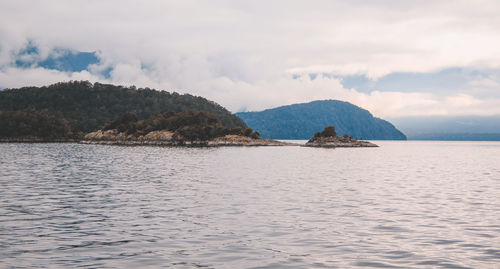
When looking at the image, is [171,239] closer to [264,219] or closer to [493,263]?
[264,219]

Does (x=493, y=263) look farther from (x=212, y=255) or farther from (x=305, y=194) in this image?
(x=305, y=194)

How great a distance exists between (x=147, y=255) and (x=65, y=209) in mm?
13225

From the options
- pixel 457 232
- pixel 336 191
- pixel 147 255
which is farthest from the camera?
pixel 336 191

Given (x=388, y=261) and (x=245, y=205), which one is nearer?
(x=388, y=261)

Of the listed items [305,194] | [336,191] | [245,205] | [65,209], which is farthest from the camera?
[336,191]

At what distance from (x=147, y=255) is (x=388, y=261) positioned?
29.5ft

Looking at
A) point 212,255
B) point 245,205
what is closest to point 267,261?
point 212,255

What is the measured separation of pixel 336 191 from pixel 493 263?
74.8 ft

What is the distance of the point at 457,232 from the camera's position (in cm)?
2100

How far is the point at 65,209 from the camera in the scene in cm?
2675

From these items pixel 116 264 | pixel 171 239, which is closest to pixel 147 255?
pixel 116 264

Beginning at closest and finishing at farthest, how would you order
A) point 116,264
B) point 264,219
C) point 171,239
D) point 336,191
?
point 116,264, point 171,239, point 264,219, point 336,191

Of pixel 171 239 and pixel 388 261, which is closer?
pixel 388 261

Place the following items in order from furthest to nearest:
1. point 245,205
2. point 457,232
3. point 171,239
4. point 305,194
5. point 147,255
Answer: point 305,194, point 245,205, point 457,232, point 171,239, point 147,255
